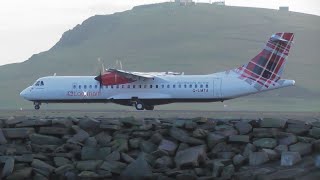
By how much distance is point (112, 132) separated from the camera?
3092cm

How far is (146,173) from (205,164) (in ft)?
7.06

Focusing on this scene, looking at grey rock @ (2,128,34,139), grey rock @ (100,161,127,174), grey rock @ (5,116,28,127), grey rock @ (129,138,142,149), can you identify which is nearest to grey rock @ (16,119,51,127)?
grey rock @ (2,128,34,139)

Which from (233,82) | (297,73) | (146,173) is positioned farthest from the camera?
(297,73)

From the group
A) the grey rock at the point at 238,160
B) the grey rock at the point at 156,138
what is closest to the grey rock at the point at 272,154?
the grey rock at the point at 238,160

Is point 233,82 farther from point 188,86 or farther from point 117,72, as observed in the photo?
point 117,72

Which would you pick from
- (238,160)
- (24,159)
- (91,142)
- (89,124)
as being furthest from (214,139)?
(24,159)

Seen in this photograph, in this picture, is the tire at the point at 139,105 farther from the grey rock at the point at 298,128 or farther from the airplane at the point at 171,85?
the grey rock at the point at 298,128

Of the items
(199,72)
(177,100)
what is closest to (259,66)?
(177,100)

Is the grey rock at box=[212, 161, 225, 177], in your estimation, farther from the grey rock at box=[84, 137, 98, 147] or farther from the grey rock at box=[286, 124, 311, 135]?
the grey rock at box=[84, 137, 98, 147]

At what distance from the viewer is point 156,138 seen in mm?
30000

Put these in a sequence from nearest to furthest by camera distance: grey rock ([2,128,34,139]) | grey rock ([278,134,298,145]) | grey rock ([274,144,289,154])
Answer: grey rock ([274,144,289,154]), grey rock ([278,134,298,145]), grey rock ([2,128,34,139])

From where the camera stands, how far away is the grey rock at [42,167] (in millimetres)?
28980

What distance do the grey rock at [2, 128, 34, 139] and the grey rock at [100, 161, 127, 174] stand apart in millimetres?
3791

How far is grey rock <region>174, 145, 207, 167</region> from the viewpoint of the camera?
28.4 meters
